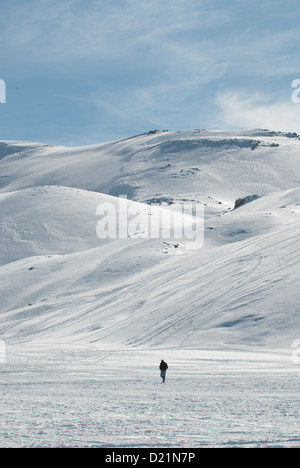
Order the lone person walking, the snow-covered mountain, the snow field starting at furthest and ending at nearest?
1. the snow-covered mountain
2. the lone person walking
3. the snow field

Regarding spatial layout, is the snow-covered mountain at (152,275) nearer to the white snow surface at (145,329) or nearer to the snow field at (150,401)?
the white snow surface at (145,329)

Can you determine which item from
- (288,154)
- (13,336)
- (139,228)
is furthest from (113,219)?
(288,154)

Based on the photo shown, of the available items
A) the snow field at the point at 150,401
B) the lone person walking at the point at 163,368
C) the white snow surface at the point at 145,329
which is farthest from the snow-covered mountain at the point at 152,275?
the lone person walking at the point at 163,368

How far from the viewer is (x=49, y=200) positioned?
234 feet

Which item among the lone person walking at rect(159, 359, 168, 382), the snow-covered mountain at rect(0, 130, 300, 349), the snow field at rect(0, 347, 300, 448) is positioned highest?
the snow-covered mountain at rect(0, 130, 300, 349)

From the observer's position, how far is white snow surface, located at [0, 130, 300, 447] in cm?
1109

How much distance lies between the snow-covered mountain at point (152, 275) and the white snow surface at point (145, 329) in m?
0.12

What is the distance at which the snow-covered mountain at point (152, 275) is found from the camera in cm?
2572

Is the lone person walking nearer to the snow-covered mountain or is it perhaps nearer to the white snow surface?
the white snow surface

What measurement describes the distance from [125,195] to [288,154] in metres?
38.7

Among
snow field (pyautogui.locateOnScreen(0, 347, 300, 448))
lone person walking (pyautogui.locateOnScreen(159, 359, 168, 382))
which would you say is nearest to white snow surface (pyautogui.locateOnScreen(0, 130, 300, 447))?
snow field (pyautogui.locateOnScreen(0, 347, 300, 448))

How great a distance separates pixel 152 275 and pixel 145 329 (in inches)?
411

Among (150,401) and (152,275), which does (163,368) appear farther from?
(152,275)

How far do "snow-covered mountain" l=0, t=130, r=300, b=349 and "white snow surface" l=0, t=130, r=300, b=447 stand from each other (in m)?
0.12
